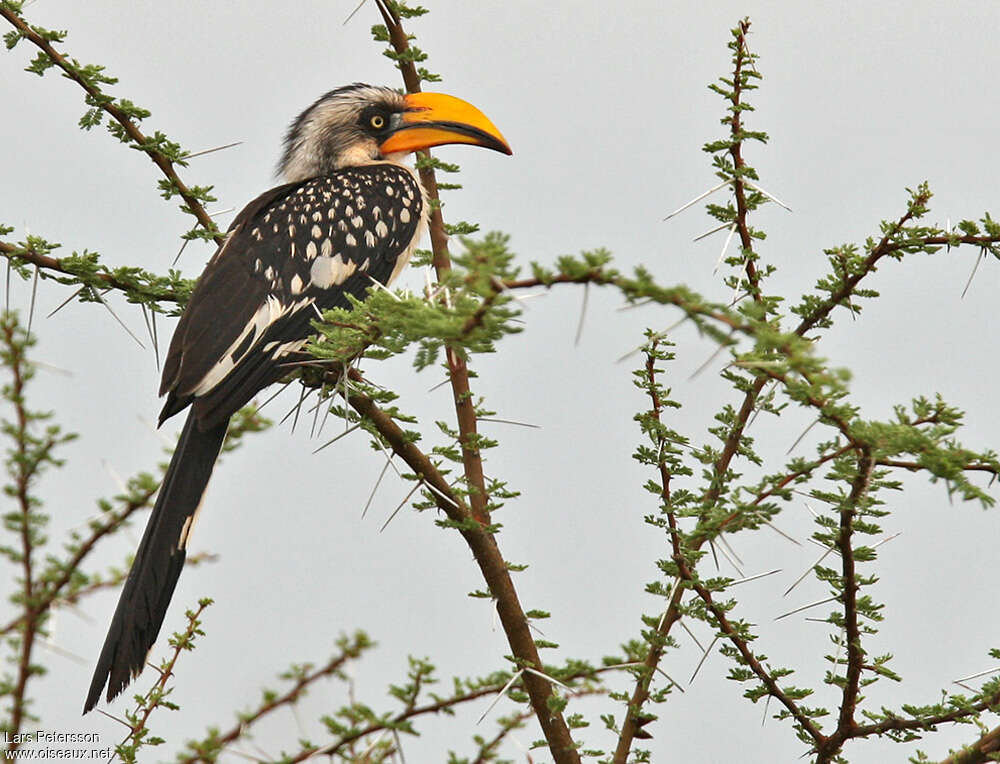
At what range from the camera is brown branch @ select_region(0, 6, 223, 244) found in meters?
2.68

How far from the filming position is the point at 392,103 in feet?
13.3

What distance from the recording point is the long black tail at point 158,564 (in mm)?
2527

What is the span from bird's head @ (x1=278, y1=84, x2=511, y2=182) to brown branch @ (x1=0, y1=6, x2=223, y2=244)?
1.16m

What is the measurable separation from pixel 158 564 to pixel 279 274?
820 mm

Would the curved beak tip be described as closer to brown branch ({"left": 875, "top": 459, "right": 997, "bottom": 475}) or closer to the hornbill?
the hornbill

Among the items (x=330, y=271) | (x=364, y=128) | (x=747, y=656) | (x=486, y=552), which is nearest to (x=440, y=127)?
(x=364, y=128)

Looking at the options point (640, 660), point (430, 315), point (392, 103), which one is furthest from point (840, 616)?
point (392, 103)

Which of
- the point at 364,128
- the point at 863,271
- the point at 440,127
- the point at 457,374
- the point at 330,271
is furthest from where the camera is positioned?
the point at 364,128

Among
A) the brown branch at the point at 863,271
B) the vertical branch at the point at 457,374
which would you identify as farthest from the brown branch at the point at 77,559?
the brown branch at the point at 863,271

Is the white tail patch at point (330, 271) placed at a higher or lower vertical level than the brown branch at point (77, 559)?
higher

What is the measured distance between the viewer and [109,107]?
270 cm

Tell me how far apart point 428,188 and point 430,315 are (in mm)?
1979

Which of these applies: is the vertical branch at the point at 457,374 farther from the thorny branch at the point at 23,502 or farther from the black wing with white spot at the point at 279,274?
the thorny branch at the point at 23,502

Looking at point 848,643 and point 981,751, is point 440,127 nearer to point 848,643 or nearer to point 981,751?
point 848,643
